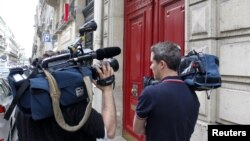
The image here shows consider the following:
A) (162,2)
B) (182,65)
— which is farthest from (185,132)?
(162,2)

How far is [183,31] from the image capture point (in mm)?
4801

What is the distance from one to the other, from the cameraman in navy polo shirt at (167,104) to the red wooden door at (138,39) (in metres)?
2.12

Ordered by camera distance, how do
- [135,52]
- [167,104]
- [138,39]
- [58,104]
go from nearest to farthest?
[58,104], [167,104], [138,39], [135,52]

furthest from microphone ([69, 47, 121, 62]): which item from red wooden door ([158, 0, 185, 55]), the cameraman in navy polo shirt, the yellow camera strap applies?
red wooden door ([158, 0, 185, 55])

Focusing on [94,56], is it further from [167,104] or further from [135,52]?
[135,52]

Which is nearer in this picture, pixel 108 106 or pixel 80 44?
pixel 108 106

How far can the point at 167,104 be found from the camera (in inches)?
105

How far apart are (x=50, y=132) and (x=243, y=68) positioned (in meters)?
1.94

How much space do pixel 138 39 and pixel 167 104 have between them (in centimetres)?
412

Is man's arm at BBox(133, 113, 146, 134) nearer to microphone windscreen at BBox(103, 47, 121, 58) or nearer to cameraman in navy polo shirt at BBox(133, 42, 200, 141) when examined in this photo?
cameraman in navy polo shirt at BBox(133, 42, 200, 141)

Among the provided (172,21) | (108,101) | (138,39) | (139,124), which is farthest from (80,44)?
(138,39)

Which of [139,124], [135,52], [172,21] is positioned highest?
[172,21]

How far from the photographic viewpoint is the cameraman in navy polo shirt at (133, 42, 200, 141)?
2664mm

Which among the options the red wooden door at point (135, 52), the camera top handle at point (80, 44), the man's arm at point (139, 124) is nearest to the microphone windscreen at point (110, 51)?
the camera top handle at point (80, 44)
